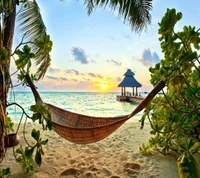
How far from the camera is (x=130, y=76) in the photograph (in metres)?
11.2

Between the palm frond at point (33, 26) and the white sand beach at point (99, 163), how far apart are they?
3.82ft

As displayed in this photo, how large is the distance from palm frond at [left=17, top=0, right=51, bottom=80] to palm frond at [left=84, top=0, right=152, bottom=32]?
75 centimetres

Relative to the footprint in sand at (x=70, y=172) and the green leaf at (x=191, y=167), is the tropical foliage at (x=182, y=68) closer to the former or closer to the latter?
the green leaf at (x=191, y=167)

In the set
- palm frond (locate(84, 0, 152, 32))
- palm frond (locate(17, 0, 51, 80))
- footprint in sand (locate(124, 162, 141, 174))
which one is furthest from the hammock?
palm frond (locate(84, 0, 152, 32))

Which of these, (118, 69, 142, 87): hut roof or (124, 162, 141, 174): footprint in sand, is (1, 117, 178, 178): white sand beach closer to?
(124, 162, 141, 174): footprint in sand

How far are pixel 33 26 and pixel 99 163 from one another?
2.01 m

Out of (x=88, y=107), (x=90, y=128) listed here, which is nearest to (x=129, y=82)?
(x=88, y=107)

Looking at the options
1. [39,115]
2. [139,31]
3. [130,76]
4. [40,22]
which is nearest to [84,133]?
[39,115]

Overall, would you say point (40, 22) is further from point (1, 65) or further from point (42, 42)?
point (1, 65)

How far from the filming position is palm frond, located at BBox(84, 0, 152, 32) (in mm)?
2660

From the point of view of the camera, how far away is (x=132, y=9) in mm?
2691

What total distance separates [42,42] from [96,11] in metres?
2.14

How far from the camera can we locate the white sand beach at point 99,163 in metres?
1.42

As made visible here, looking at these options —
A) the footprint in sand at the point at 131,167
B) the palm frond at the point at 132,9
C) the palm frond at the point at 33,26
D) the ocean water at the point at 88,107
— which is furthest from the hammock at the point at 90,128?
the palm frond at the point at 132,9
